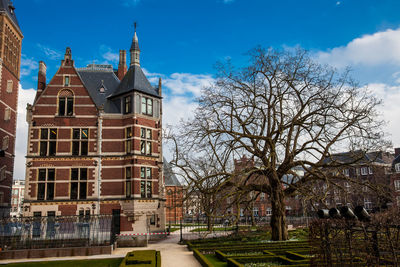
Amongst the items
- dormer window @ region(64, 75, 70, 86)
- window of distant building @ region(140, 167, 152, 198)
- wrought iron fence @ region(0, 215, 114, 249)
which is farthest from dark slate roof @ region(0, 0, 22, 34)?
wrought iron fence @ region(0, 215, 114, 249)

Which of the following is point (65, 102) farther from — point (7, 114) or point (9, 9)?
point (9, 9)

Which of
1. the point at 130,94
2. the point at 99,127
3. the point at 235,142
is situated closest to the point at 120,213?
the point at 99,127

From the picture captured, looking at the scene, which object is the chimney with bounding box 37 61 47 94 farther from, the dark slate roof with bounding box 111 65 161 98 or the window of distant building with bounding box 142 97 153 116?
the window of distant building with bounding box 142 97 153 116

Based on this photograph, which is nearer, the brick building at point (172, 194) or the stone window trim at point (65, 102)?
the brick building at point (172, 194)

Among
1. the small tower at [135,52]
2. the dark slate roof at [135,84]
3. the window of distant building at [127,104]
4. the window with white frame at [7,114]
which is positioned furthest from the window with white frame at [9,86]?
the window of distant building at [127,104]

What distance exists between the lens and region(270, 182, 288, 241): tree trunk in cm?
1972

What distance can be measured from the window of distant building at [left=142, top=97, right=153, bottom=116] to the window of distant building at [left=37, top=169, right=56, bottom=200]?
30.9 feet

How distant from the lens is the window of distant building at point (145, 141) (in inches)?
1155

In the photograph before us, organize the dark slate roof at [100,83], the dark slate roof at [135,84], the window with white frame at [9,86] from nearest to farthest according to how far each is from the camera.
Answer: the dark slate roof at [135,84] → the dark slate roof at [100,83] → the window with white frame at [9,86]

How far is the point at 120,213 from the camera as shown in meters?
28.1

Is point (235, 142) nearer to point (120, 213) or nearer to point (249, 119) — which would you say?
point (249, 119)

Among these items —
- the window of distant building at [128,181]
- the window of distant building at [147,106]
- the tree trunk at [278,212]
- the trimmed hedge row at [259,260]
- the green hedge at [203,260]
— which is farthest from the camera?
the window of distant building at [147,106]

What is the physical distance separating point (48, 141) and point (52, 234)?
1006cm

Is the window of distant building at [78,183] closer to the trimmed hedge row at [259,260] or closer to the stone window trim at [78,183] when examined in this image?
the stone window trim at [78,183]
